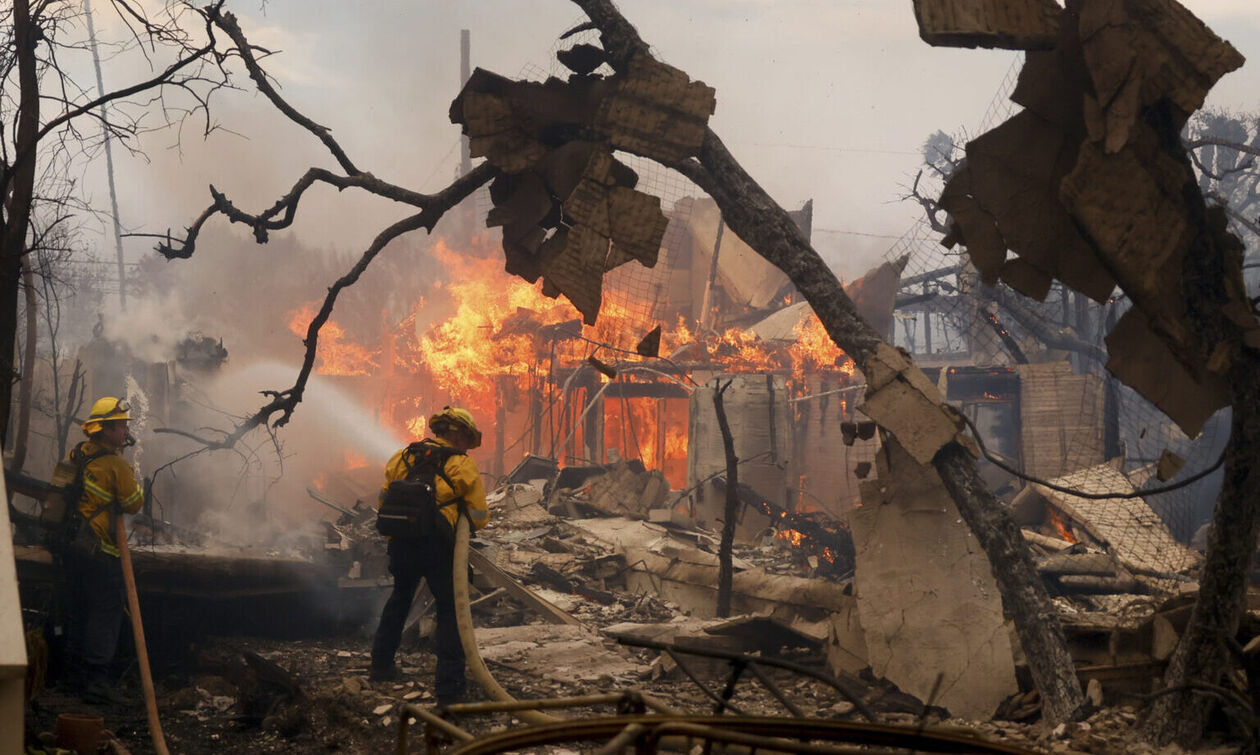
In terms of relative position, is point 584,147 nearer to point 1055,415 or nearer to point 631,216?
point 631,216

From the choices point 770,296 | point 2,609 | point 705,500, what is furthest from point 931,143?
point 2,609

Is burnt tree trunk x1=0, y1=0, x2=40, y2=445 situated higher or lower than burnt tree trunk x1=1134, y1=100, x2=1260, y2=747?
higher

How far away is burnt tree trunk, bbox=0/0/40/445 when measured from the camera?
4730mm

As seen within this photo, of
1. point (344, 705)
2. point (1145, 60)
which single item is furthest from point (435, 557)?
point (1145, 60)

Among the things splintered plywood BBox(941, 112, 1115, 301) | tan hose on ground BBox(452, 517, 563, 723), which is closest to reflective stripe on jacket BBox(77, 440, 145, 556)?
tan hose on ground BBox(452, 517, 563, 723)

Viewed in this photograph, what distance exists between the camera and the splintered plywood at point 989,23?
3.50m

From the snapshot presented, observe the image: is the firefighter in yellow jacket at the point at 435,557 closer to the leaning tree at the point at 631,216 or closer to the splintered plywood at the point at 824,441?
the leaning tree at the point at 631,216

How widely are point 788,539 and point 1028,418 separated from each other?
6522 mm

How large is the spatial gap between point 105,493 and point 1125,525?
37.1 ft

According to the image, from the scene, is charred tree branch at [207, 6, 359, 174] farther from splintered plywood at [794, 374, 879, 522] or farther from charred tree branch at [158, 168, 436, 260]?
→ splintered plywood at [794, 374, 879, 522]

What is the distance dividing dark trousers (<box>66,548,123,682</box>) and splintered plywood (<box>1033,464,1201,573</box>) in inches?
390

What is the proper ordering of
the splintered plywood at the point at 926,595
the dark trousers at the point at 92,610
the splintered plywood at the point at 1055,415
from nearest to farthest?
the splintered plywood at the point at 926,595 → the dark trousers at the point at 92,610 → the splintered plywood at the point at 1055,415

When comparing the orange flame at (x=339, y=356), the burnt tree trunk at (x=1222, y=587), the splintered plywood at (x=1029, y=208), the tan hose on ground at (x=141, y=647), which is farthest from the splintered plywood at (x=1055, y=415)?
the orange flame at (x=339, y=356)

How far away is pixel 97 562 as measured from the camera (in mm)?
6559
